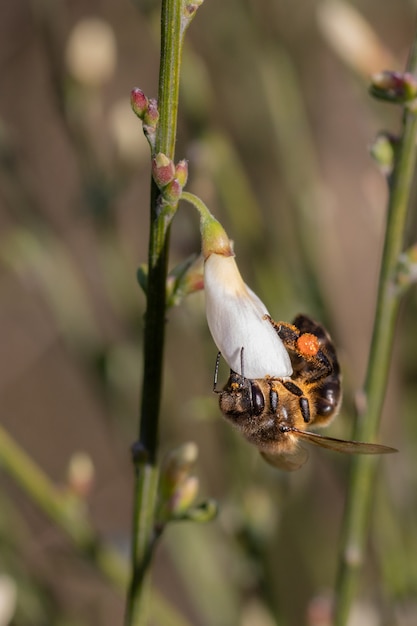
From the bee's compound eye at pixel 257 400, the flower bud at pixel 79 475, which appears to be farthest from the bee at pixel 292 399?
the flower bud at pixel 79 475

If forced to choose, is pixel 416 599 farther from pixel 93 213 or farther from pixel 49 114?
pixel 49 114

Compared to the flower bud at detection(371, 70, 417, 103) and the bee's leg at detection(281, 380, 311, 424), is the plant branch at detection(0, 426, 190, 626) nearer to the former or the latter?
the bee's leg at detection(281, 380, 311, 424)

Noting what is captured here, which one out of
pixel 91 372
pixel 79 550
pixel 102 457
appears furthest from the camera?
pixel 102 457

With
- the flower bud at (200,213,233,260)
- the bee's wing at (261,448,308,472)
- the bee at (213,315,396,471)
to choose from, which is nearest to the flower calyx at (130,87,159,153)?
the flower bud at (200,213,233,260)

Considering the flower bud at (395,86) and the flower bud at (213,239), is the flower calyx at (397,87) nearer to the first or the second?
the flower bud at (395,86)

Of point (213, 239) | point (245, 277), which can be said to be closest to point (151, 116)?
point (213, 239)

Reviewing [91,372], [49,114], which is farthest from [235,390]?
[49,114]

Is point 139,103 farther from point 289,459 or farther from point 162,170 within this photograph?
point 289,459
